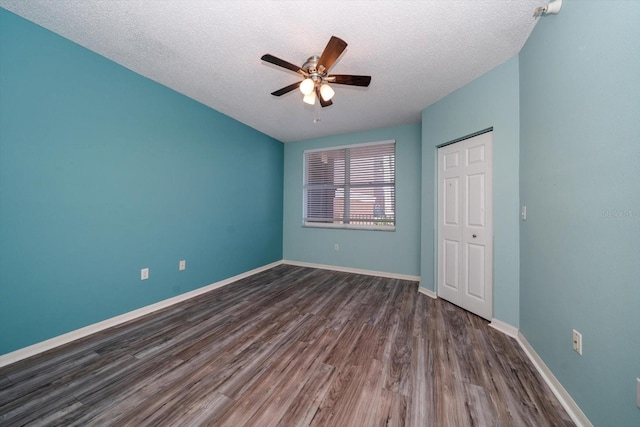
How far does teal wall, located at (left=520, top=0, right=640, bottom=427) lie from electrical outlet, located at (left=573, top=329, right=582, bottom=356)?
0.03m

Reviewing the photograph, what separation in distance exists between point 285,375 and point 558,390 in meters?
1.73

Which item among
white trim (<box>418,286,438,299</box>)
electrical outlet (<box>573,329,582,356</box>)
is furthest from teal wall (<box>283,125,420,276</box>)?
electrical outlet (<box>573,329,582,356</box>)

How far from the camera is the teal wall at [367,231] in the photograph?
3691mm

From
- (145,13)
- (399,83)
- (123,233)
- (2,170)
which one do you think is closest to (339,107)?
(399,83)

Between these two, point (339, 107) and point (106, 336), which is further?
point (339, 107)

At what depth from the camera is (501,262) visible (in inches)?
84.1

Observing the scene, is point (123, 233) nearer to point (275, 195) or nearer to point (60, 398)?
point (60, 398)

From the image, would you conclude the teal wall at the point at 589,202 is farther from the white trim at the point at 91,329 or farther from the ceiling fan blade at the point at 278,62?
the white trim at the point at 91,329

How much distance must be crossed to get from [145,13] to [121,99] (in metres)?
1.00

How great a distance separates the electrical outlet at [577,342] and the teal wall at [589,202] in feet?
0.11

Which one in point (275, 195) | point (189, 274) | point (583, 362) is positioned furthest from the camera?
point (275, 195)

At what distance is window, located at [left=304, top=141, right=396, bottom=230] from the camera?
3.97 metres

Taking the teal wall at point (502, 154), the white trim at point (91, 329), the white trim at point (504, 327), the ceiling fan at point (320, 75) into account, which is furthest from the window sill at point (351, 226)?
the ceiling fan at point (320, 75)

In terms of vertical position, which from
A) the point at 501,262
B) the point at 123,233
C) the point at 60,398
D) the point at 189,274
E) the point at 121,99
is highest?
the point at 121,99
